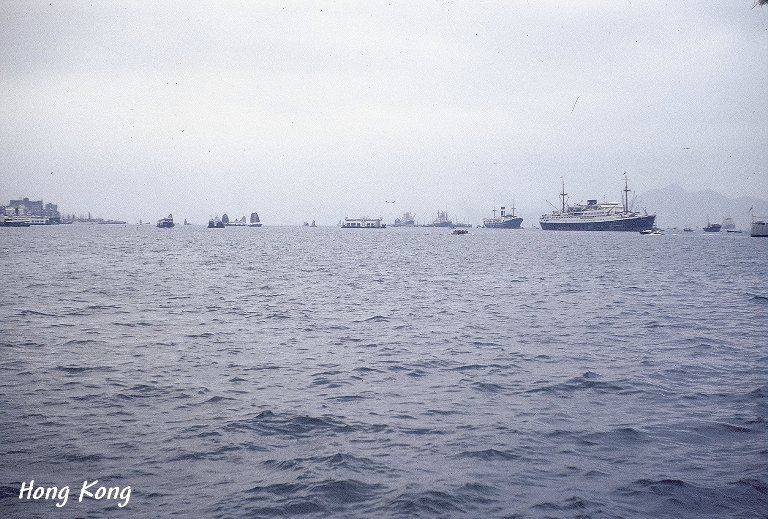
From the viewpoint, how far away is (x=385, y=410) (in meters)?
14.0

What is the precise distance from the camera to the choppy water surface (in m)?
9.55

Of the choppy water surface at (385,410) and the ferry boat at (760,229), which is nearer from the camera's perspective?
the choppy water surface at (385,410)

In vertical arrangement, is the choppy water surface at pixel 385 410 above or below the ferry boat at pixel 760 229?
below

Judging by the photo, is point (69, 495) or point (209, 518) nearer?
point (209, 518)

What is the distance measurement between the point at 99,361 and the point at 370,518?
13520 mm

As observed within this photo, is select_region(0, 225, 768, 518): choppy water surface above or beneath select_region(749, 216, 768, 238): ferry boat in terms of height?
beneath

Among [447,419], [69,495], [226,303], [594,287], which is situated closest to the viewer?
[69,495]

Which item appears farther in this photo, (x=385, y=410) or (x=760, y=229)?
(x=760, y=229)

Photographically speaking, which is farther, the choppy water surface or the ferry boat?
the ferry boat

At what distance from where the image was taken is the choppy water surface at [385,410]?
9547 millimetres

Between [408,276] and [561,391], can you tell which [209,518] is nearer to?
[561,391]

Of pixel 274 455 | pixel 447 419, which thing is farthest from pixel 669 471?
pixel 274 455

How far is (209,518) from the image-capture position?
28.5ft

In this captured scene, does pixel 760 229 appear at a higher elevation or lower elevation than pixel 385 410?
higher
